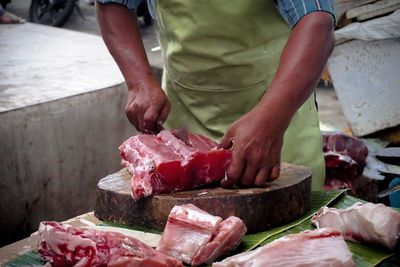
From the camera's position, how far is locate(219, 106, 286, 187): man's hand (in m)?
2.64

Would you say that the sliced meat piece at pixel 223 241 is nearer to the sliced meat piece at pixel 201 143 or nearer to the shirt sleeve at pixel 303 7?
the sliced meat piece at pixel 201 143

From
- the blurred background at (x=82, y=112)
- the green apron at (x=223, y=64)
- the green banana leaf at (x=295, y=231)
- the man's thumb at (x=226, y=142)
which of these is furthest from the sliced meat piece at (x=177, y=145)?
the blurred background at (x=82, y=112)

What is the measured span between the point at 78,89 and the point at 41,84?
32 cm

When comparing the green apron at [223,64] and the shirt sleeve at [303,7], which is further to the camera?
the green apron at [223,64]

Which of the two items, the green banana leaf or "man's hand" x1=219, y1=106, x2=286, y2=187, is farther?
"man's hand" x1=219, y1=106, x2=286, y2=187

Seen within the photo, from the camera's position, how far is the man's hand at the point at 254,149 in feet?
8.66

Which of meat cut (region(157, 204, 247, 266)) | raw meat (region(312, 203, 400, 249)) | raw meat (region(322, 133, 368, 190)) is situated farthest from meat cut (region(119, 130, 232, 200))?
raw meat (region(322, 133, 368, 190))

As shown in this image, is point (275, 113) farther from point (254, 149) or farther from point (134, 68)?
point (134, 68)

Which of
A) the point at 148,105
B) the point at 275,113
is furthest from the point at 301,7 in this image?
the point at 148,105

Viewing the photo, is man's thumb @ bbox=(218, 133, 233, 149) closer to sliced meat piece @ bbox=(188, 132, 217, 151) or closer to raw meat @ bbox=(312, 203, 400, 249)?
sliced meat piece @ bbox=(188, 132, 217, 151)

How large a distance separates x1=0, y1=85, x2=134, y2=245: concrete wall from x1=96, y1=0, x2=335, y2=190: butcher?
3.15 ft

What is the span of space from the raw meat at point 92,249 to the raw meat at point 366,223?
2.19ft

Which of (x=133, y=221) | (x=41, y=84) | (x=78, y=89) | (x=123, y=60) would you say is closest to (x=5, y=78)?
(x=41, y=84)

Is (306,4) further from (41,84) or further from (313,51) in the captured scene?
(41,84)
